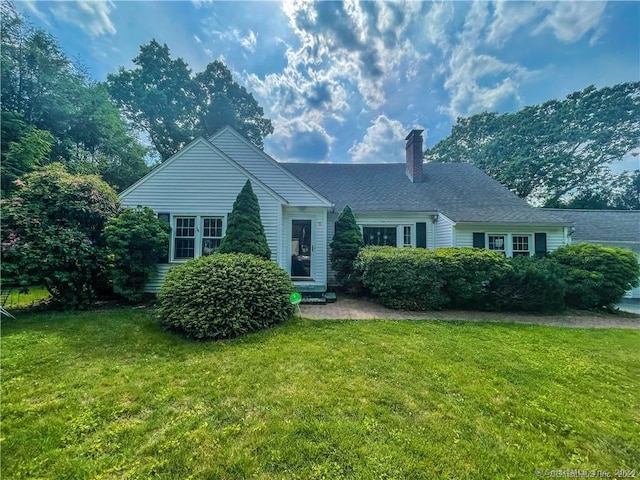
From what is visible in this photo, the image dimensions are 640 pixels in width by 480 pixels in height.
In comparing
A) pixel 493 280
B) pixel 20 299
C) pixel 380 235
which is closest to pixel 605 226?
pixel 493 280

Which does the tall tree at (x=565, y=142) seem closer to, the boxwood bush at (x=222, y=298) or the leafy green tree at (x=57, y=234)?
the boxwood bush at (x=222, y=298)

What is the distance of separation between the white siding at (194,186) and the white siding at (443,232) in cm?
802

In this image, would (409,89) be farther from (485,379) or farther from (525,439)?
(525,439)

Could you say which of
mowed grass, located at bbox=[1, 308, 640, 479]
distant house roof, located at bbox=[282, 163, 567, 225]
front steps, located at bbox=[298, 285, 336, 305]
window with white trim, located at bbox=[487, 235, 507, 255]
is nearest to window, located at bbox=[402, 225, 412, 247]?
distant house roof, located at bbox=[282, 163, 567, 225]

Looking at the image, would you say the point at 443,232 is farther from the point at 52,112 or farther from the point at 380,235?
the point at 52,112

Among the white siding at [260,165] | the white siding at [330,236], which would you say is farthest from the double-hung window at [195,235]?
the white siding at [330,236]

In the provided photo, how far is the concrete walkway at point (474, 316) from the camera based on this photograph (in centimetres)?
698

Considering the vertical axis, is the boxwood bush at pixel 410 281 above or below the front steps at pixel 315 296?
above

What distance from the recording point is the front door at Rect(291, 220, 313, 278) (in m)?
10.2

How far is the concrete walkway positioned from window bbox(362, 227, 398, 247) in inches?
175

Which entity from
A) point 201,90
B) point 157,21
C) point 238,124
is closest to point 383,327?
point 157,21

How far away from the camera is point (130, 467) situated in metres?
2.22

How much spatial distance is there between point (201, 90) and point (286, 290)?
24.8m

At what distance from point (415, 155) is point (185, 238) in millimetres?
12170
